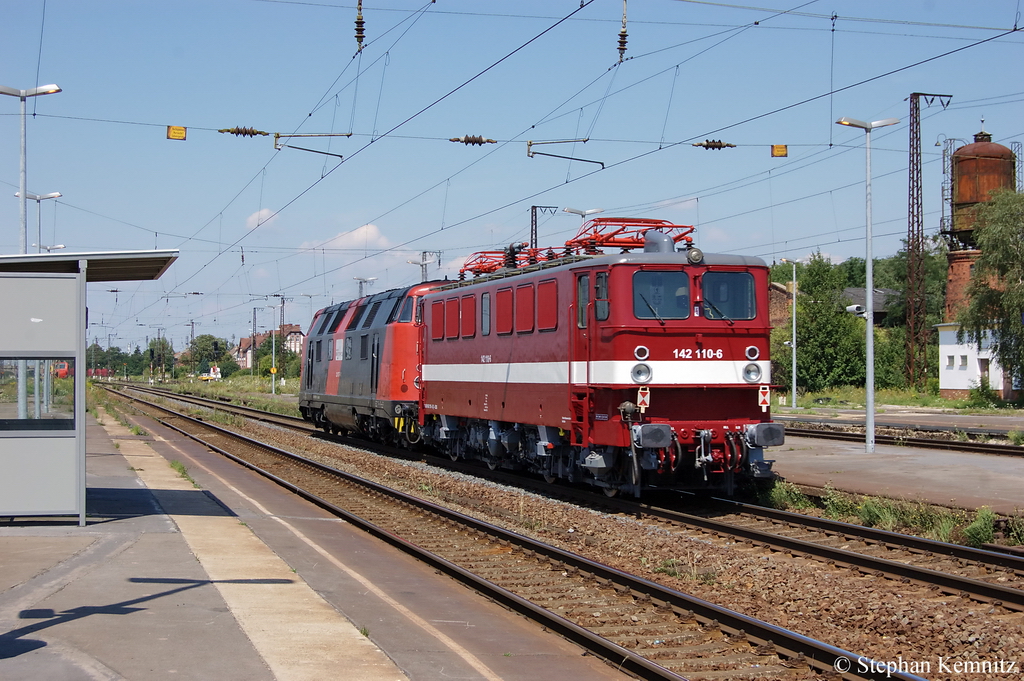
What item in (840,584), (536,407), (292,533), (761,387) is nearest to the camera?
(840,584)

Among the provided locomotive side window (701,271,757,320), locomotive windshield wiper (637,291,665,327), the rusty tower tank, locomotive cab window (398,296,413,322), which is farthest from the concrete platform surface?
the rusty tower tank

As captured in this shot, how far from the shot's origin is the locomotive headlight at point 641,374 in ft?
46.1

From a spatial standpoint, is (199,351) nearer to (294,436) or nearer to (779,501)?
(294,436)

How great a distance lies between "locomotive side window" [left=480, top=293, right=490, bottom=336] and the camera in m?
18.4

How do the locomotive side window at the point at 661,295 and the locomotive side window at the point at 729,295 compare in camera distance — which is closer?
the locomotive side window at the point at 661,295

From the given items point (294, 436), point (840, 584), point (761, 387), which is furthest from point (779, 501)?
point (294, 436)

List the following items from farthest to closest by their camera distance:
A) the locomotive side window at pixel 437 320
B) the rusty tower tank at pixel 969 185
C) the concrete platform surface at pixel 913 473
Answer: the rusty tower tank at pixel 969 185 → the locomotive side window at pixel 437 320 → the concrete platform surface at pixel 913 473

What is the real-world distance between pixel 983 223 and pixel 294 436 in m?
35.5

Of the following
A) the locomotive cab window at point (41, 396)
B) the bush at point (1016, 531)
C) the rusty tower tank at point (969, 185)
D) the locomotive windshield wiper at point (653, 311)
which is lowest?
the bush at point (1016, 531)

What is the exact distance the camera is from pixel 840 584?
947cm

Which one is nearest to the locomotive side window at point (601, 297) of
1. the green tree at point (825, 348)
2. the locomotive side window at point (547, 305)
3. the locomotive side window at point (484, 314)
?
the locomotive side window at point (547, 305)

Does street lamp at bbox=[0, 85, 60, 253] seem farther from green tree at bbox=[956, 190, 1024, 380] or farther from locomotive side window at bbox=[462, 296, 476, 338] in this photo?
green tree at bbox=[956, 190, 1024, 380]

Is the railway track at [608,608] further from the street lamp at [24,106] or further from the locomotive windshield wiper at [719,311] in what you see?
the street lamp at [24,106]

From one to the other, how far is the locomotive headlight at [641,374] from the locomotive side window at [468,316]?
222 inches
